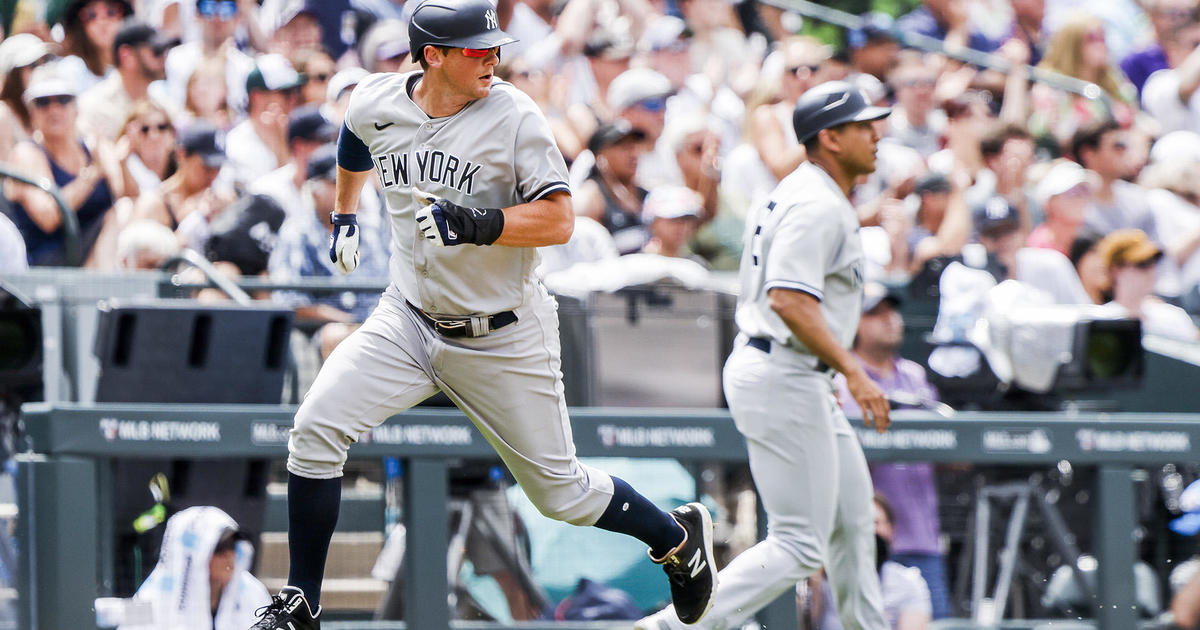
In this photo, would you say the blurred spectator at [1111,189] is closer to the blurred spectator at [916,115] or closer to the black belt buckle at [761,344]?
the blurred spectator at [916,115]

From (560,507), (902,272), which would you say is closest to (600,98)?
(902,272)

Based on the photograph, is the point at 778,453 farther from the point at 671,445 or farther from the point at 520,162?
the point at 520,162

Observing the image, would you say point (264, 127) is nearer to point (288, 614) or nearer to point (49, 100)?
point (49, 100)

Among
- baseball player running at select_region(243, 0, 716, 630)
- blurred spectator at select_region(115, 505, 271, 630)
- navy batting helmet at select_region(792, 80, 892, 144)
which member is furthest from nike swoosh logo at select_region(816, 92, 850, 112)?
blurred spectator at select_region(115, 505, 271, 630)

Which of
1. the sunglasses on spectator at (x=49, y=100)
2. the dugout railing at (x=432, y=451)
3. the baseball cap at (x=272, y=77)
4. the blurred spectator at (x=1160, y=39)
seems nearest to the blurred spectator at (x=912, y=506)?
the dugout railing at (x=432, y=451)

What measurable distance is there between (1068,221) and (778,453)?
4.04 m

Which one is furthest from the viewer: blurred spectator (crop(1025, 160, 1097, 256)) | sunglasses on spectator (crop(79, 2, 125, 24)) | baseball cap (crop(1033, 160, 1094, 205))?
baseball cap (crop(1033, 160, 1094, 205))

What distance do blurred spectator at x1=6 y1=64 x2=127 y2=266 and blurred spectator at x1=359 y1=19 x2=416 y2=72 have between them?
5.00 feet

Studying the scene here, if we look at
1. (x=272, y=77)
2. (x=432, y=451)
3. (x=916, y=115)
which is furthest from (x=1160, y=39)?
(x=432, y=451)

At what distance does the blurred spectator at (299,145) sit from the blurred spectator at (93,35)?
1.46 meters

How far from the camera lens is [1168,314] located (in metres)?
8.30

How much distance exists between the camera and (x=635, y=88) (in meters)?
8.55

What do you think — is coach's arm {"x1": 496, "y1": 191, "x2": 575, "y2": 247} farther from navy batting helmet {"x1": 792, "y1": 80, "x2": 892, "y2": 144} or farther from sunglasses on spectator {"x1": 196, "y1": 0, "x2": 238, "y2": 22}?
sunglasses on spectator {"x1": 196, "y1": 0, "x2": 238, "y2": 22}

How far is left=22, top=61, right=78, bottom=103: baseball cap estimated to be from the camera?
24.4 feet
